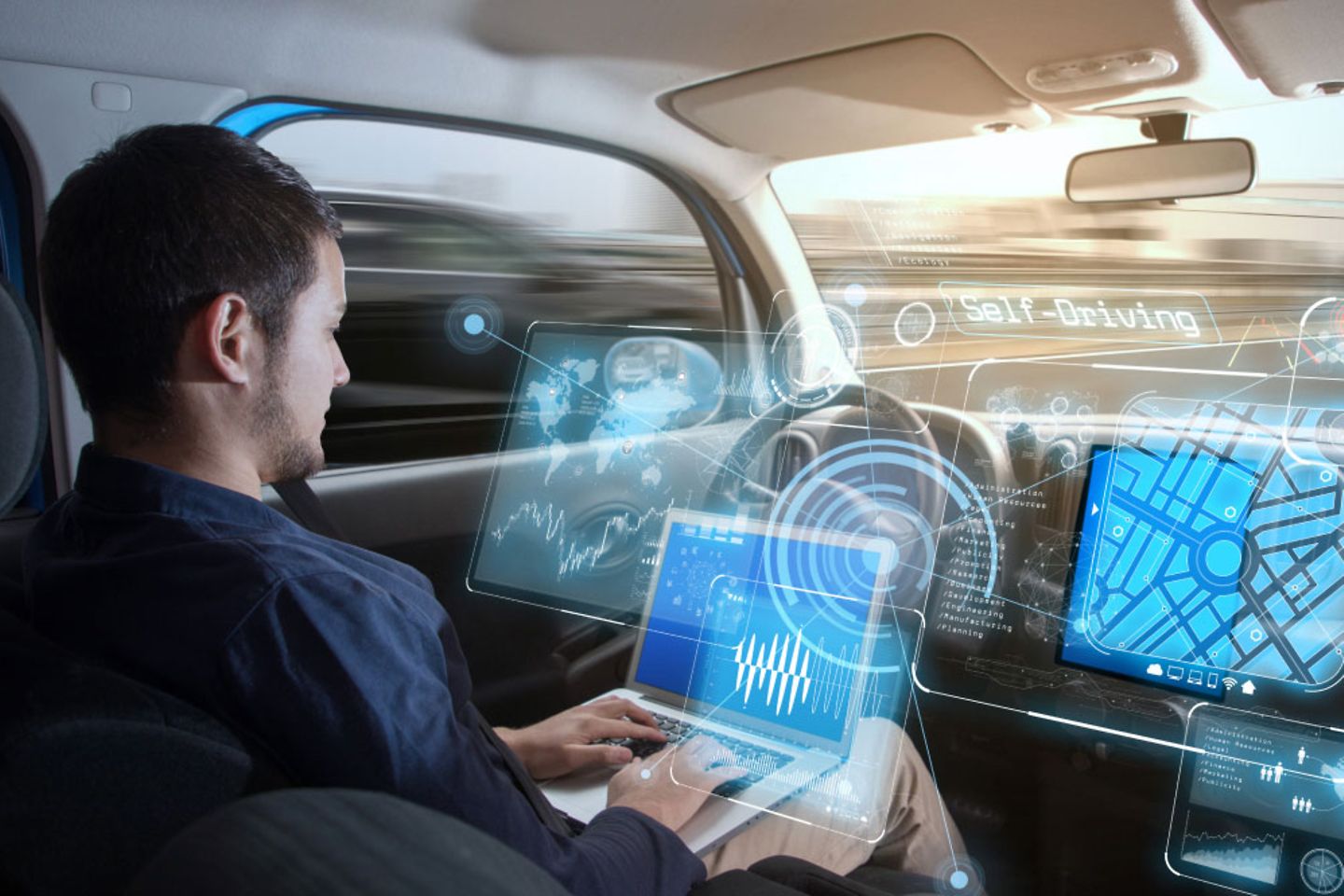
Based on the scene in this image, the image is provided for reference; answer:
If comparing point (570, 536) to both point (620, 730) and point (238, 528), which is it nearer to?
point (620, 730)

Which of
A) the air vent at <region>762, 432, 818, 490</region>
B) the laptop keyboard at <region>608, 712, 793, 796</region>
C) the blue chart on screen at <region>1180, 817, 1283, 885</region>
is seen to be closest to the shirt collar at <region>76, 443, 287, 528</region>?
the laptop keyboard at <region>608, 712, 793, 796</region>

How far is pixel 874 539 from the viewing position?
1678mm

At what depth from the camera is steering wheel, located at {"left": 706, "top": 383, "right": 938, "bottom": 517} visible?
170 cm

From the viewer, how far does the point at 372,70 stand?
74.1 inches

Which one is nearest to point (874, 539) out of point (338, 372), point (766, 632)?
point (766, 632)

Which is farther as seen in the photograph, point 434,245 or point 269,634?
point 434,245

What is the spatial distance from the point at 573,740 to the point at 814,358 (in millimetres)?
766

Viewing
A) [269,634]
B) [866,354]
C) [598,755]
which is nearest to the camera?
[269,634]

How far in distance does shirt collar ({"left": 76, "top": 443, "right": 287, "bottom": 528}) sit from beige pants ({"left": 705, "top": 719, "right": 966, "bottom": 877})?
0.88 m

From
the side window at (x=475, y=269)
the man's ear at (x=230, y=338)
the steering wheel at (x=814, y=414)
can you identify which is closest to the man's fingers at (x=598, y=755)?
the steering wheel at (x=814, y=414)

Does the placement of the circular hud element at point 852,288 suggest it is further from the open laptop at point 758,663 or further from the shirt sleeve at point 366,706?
the shirt sleeve at point 366,706

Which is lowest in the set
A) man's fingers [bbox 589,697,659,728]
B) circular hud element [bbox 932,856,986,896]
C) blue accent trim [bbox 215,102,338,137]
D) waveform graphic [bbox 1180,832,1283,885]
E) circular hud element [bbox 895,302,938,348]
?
circular hud element [bbox 932,856,986,896]

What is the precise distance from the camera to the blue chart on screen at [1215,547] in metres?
1.34

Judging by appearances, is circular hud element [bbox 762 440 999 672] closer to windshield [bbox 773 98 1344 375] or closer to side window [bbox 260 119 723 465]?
windshield [bbox 773 98 1344 375]
